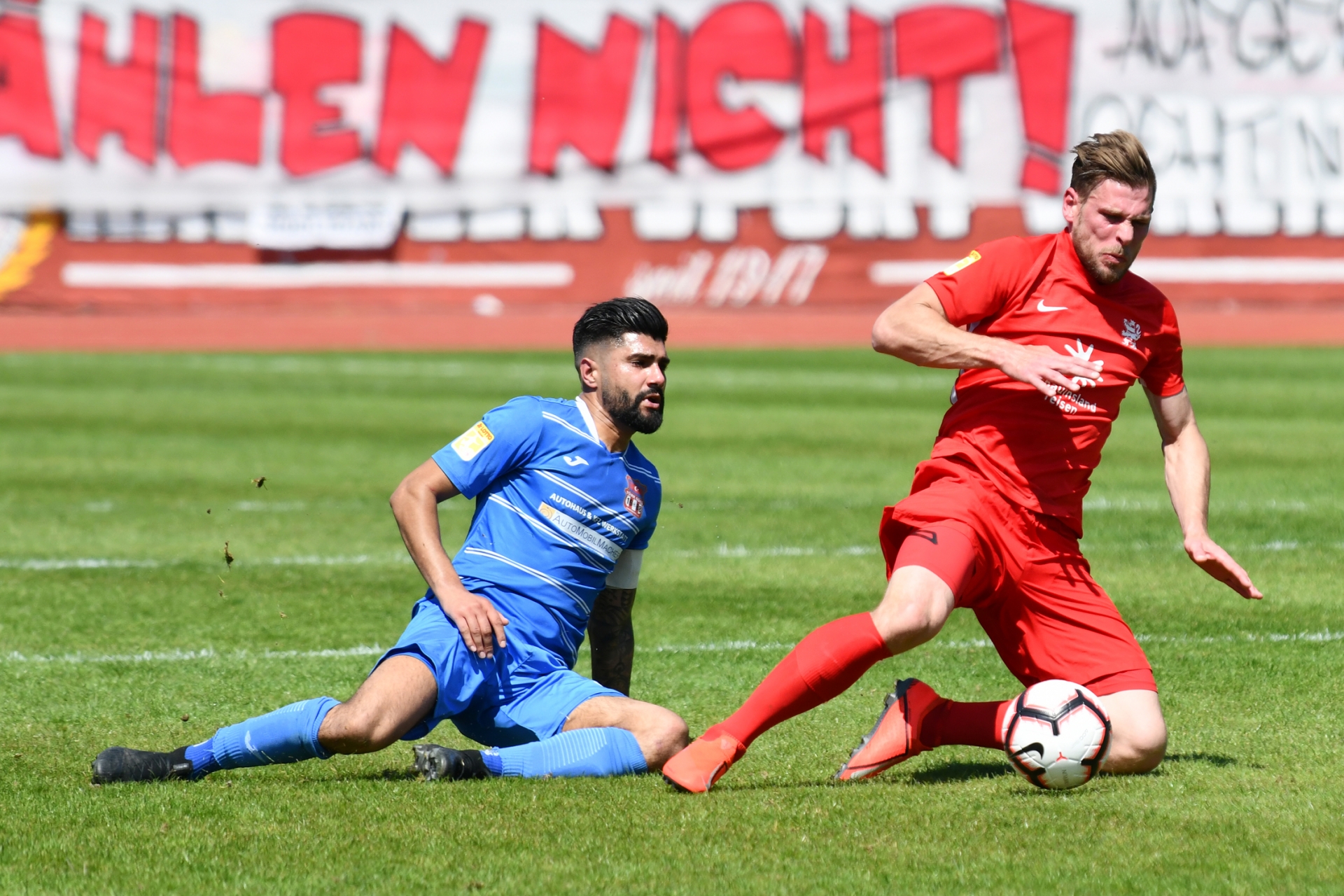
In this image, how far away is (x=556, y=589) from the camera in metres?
5.55

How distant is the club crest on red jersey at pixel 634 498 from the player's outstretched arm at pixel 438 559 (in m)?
0.54

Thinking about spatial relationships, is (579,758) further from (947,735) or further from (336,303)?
(336,303)

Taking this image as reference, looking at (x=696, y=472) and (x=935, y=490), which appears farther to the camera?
(x=696, y=472)

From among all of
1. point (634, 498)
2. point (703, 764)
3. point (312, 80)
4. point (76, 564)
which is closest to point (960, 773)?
point (703, 764)

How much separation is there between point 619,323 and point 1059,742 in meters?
1.85

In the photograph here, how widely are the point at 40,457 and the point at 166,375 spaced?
7055mm

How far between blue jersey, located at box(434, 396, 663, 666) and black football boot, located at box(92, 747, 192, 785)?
39.8 inches

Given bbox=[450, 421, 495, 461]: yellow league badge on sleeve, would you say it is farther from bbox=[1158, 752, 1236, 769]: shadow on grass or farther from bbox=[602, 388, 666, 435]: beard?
bbox=[1158, 752, 1236, 769]: shadow on grass

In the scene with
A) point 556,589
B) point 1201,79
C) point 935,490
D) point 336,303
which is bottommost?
point 336,303

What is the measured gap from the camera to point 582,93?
30.5 metres

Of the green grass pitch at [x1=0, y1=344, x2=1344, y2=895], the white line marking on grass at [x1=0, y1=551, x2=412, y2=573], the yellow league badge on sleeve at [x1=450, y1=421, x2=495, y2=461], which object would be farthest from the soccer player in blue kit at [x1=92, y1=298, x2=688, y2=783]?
the white line marking on grass at [x1=0, y1=551, x2=412, y2=573]

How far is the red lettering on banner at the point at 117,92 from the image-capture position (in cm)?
2981

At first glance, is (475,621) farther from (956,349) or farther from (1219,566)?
(1219,566)

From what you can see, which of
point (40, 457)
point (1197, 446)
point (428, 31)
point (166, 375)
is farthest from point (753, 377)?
point (1197, 446)
